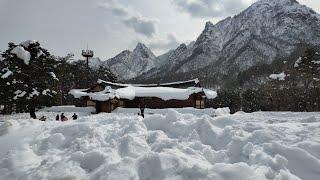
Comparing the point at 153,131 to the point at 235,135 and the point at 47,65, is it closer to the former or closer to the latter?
the point at 235,135

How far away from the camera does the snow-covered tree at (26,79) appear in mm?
34469

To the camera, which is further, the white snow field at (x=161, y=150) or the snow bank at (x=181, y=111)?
the snow bank at (x=181, y=111)

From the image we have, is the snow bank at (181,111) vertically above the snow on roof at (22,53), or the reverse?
the snow on roof at (22,53)

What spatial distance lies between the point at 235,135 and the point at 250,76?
447ft

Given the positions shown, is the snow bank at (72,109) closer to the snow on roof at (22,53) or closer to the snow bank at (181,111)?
the snow bank at (181,111)

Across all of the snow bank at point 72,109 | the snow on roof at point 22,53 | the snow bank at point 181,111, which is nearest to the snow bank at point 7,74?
the snow on roof at point 22,53

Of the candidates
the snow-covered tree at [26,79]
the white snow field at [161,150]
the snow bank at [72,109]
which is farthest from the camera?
the snow bank at [72,109]

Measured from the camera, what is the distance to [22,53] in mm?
35031

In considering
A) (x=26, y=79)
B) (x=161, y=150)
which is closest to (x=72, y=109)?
(x=26, y=79)

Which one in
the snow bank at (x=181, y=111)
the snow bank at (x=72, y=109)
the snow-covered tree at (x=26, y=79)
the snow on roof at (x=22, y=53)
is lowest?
the snow bank at (x=181, y=111)

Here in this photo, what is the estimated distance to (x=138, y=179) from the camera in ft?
26.8

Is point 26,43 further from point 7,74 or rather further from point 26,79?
point 7,74

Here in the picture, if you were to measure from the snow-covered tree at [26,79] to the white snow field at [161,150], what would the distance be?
23.2 meters

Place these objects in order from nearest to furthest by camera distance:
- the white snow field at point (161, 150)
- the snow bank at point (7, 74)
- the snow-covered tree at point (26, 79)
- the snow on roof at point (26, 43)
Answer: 1. the white snow field at point (161, 150)
2. the snow bank at point (7, 74)
3. the snow-covered tree at point (26, 79)
4. the snow on roof at point (26, 43)
